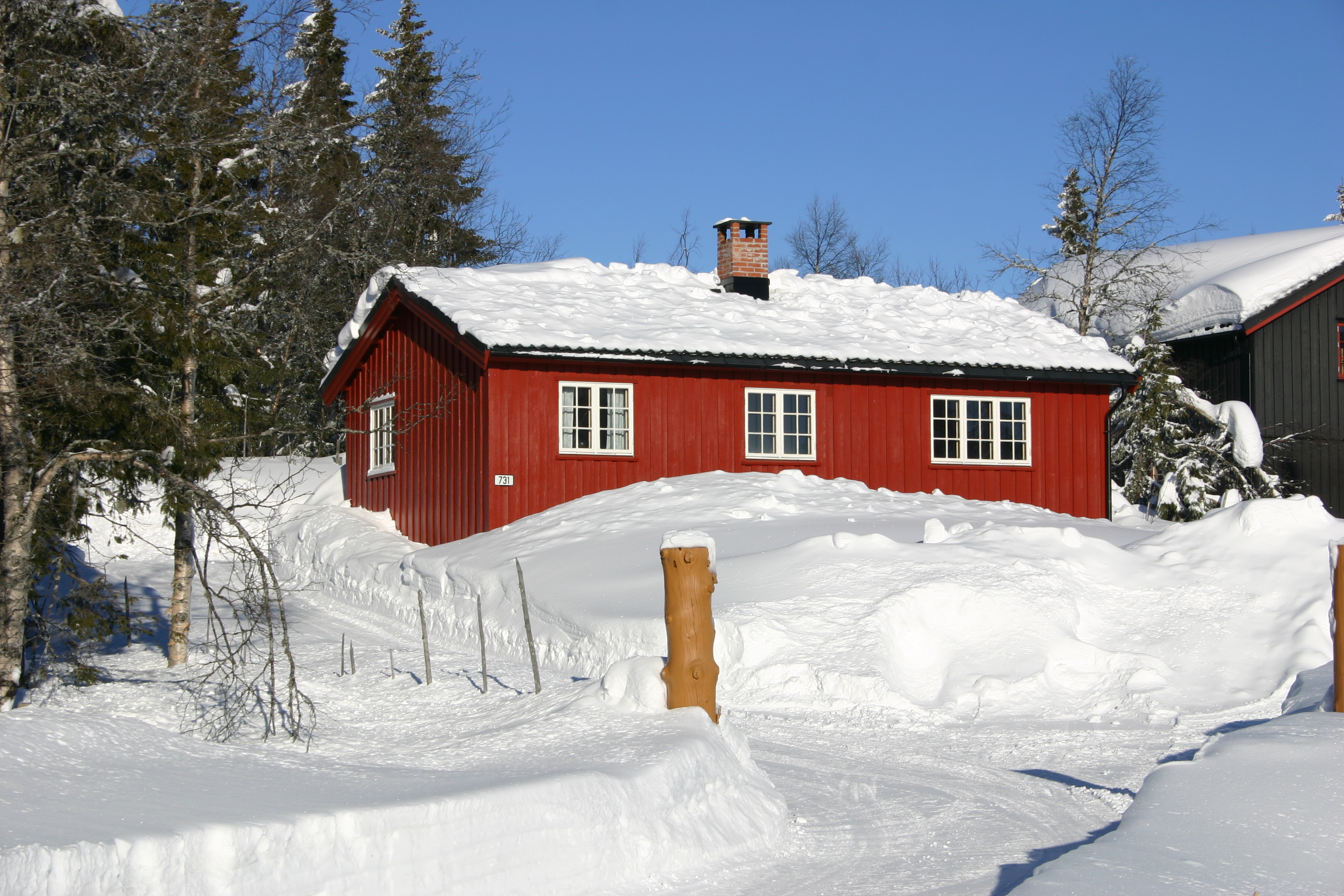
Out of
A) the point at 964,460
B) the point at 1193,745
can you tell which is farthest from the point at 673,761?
the point at 964,460

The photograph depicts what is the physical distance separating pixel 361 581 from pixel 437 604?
311 cm

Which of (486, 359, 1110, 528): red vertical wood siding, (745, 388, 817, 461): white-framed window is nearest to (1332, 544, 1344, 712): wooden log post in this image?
(486, 359, 1110, 528): red vertical wood siding

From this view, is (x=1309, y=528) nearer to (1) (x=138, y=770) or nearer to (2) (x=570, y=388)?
(2) (x=570, y=388)

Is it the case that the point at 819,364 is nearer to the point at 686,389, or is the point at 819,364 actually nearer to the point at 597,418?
the point at 686,389

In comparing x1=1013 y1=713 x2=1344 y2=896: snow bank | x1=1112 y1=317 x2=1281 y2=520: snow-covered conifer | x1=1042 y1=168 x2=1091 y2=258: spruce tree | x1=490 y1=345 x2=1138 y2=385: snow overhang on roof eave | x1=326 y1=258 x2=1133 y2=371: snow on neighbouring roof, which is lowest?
x1=1013 y1=713 x2=1344 y2=896: snow bank

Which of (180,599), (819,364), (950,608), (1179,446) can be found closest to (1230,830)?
(950,608)

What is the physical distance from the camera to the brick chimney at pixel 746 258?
22234 millimetres

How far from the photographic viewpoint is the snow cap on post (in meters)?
7.36

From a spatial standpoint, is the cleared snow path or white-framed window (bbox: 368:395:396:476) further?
white-framed window (bbox: 368:395:396:476)

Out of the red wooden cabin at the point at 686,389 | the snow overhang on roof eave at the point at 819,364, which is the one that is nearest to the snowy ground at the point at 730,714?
the red wooden cabin at the point at 686,389

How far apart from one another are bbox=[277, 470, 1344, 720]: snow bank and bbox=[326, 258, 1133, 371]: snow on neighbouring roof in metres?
3.87

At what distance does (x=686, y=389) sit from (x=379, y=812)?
13.5 m

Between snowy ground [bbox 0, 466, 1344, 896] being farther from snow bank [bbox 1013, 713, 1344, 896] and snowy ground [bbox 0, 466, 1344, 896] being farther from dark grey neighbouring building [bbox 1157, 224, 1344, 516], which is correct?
dark grey neighbouring building [bbox 1157, 224, 1344, 516]

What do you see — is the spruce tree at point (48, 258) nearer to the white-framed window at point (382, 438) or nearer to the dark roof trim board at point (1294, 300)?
the white-framed window at point (382, 438)
